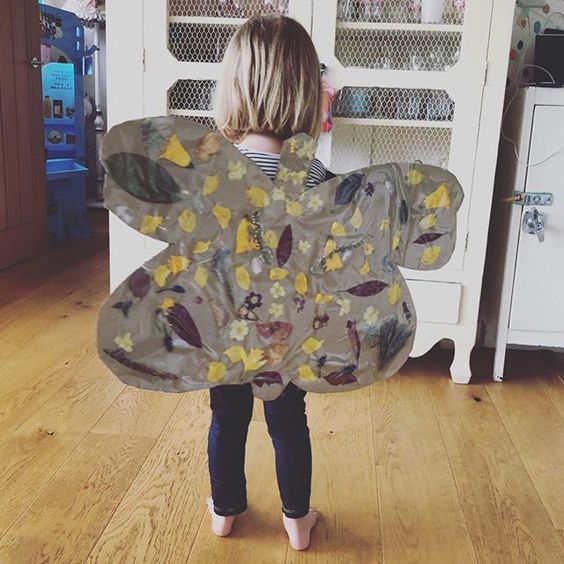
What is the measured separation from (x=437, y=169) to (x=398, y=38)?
943 mm

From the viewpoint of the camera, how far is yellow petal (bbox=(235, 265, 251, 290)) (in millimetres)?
929

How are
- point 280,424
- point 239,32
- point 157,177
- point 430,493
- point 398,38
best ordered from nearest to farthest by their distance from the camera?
point 157,177, point 239,32, point 280,424, point 430,493, point 398,38

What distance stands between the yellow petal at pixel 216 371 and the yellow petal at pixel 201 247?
154 mm

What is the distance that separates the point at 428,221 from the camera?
0.96m

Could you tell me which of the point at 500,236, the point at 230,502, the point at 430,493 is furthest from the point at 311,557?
the point at 500,236

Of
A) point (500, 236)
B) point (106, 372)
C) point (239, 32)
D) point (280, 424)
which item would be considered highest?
point (239, 32)

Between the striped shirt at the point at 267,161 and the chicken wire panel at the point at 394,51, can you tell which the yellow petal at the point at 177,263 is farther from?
the chicken wire panel at the point at 394,51

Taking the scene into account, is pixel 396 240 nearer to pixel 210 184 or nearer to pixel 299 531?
pixel 210 184

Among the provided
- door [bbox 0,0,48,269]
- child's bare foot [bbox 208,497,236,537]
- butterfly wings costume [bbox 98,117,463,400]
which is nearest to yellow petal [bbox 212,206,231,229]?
butterfly wings costume [bbox 98,117,463,400]

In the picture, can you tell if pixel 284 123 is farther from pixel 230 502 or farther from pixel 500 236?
pixel 500 236

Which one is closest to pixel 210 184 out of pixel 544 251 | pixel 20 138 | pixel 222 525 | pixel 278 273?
pixel 278 273

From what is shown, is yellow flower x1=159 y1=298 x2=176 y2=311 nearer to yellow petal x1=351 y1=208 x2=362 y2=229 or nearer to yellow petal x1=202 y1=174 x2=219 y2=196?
yellow petal x1=202 y1=174 x2=219 y2=196

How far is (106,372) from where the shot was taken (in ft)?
6.03

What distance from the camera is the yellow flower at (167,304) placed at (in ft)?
3.02
